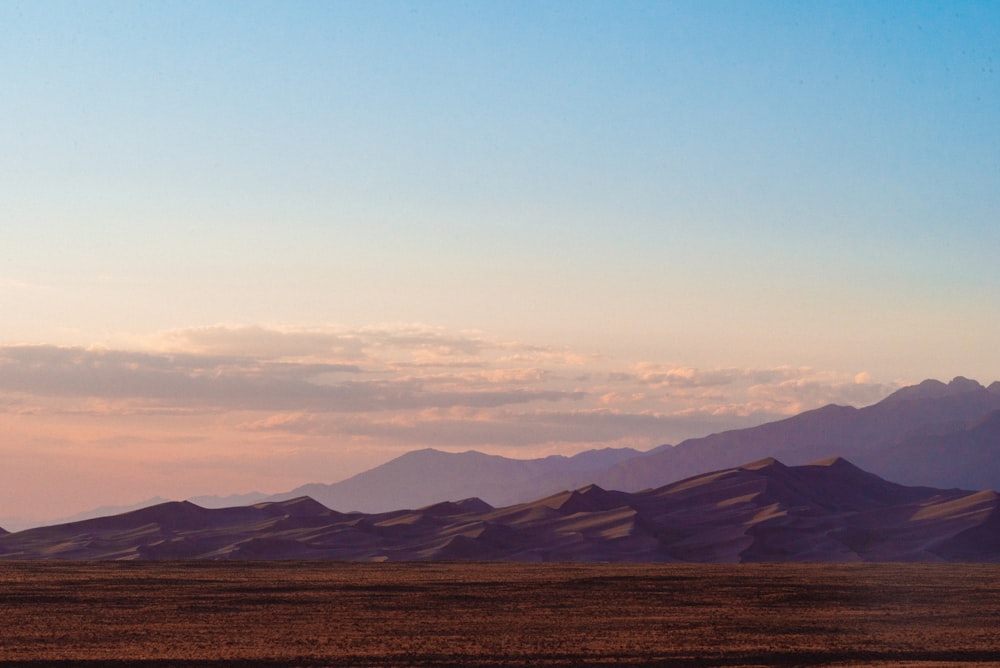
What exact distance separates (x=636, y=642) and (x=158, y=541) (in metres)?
96.1

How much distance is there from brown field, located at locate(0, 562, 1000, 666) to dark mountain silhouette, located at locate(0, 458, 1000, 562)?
132ft

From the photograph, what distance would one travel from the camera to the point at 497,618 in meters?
44.8

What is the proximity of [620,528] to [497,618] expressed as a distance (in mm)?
79314

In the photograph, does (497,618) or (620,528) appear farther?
(620,528)

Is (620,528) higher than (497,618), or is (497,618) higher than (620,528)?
(620,528)

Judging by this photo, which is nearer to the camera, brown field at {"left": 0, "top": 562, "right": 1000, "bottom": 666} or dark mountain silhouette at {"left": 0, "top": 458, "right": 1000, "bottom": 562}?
brown field at {"left": 0, "top": 562, "right": 1000, "bottom": 666}

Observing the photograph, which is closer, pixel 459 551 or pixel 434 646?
pixel 434 646

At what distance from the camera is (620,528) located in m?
123

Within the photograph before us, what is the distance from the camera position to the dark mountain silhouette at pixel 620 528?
115 m

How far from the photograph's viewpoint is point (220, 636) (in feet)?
128

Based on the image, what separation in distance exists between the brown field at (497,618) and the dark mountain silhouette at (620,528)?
4008 cm

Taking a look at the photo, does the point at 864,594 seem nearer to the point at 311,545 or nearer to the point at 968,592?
the point at 968,592

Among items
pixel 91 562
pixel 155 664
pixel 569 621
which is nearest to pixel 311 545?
pixel 91 562

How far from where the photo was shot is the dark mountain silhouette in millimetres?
115312
